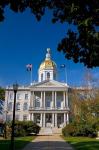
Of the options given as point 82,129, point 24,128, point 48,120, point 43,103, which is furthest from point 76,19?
point 43,103

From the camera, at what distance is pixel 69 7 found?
12.9m

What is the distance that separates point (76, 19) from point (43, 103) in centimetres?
8261

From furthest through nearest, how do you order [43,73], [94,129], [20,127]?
1. [43,73]
2. [20,127]
3. [94,129]

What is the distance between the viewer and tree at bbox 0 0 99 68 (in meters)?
12.8

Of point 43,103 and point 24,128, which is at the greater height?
point 43,103

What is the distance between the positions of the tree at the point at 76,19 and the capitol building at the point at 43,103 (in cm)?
7572

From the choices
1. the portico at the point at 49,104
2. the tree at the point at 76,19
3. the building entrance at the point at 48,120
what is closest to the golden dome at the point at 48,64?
the portico at the point at 49,104

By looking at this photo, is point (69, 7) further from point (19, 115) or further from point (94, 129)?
point (19, 115)

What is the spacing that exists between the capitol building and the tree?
75719 millimetres

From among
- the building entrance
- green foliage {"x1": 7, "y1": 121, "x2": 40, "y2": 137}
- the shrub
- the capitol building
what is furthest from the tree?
the building entrance

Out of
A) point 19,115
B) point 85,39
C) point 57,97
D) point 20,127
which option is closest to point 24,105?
point 19,115

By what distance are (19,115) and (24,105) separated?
11.8 ft

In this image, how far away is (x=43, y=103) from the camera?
312 ft

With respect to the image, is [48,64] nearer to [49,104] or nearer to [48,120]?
[49,104]
